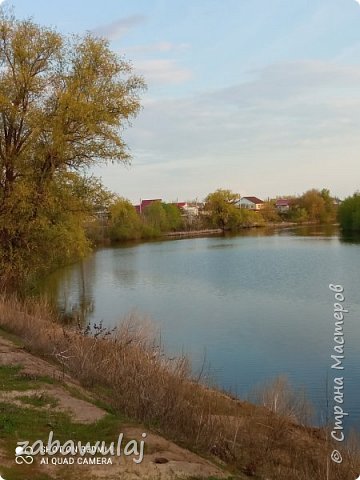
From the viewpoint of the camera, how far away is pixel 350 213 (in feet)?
220

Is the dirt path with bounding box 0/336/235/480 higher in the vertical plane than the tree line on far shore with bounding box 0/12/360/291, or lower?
lower

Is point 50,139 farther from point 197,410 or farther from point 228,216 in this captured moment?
point 228,216

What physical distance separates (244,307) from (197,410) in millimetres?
11931

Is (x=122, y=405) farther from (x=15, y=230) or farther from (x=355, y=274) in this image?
(x=355, y=274)

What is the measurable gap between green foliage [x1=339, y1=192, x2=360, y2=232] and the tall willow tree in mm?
54468

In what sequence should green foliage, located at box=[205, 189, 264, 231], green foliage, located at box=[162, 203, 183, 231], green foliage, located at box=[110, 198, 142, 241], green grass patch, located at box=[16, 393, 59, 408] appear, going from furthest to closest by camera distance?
green foliage, located at box=[205, 189, 264, 231], green foliage, located at box=[162, 203, 183, 231], green foliage, located at box=[110, 198, 142, 241], green grass patch, located at box=[16, 393, 59, 408]

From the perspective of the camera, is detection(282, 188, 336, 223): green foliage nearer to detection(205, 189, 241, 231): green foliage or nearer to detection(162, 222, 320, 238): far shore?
detection(162, 222, 320, 238): far shore

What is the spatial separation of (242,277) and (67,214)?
498 inches

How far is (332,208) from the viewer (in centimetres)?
10038

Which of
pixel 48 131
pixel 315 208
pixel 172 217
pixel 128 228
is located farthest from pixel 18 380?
pixel 315 208

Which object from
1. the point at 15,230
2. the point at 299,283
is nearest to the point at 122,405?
the point at 15,230

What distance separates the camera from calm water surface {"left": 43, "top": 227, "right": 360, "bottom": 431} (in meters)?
10.9

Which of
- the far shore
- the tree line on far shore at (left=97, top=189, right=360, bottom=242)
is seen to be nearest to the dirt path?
the tree line on far shore at (left=97, top=189, right=360, bottom=242)

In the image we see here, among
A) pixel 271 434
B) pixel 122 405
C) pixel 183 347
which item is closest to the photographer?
pixel 122 405
